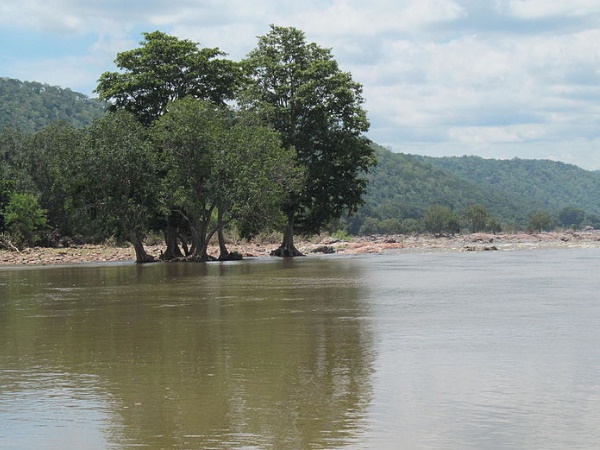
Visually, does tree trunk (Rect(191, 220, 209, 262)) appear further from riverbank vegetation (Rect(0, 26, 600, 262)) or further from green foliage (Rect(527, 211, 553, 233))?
green foliage (Rect(527, 211, 553, 233))

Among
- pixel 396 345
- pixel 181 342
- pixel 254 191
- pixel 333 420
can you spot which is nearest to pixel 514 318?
pixel 396 345

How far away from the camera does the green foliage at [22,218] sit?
67438 mm

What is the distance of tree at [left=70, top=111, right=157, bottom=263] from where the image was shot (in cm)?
5166

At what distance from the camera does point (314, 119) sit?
Result: 210 ft

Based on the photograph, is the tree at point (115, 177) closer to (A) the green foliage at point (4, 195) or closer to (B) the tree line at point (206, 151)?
(B) the tree line at point (206, 151)

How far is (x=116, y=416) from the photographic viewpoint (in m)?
10.6

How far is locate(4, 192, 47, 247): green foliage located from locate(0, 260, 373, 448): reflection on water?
41.6 m

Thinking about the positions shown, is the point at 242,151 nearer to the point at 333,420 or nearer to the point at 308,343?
the point at 308,343

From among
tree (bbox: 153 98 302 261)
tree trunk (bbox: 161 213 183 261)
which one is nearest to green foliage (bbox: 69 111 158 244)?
tree (bbox: 153 98 302 261)

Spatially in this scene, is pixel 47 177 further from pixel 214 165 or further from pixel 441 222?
pixel 441 222

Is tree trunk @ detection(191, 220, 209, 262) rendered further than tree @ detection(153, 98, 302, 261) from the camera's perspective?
Yes

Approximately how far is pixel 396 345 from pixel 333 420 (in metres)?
6.19

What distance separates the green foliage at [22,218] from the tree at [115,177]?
14110 mm

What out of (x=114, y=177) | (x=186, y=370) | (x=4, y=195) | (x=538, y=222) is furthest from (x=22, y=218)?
(x=538, y=222)
